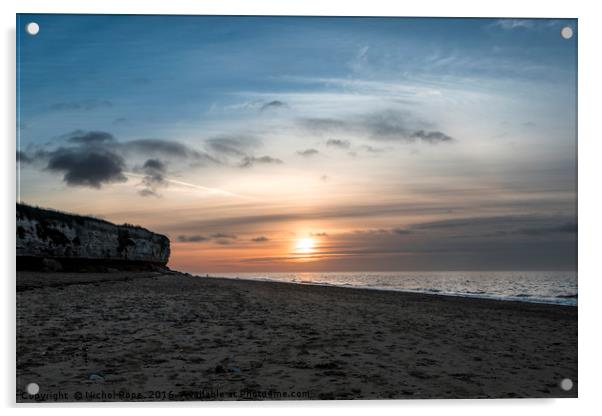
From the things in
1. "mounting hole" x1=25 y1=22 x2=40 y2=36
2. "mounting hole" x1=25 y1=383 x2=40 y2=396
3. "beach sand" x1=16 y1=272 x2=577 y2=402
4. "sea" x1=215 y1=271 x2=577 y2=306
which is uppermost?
"mounting hole" x1=25 y1=22 x2=40 y2=36

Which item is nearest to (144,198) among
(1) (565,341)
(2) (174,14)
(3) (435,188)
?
(2) (174,14)

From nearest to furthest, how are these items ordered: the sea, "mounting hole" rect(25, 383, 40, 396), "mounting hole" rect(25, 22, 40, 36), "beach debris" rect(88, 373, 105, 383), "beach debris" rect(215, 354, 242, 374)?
"beach debris" rect(88, 373, 105, 383)
"mounting hole" rect(25, 383, 40, 396)
"beach debris" rect(215, 354, 242, 374)
"mounting hole" rect(25, 22, 40, 36)
the sea

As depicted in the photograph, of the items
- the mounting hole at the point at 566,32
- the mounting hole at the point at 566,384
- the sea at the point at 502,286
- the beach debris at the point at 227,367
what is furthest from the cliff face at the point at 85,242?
the mounting hole at the point at 566,384

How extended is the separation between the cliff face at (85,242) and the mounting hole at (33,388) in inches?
701

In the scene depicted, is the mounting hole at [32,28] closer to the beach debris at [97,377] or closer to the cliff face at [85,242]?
the beach debris at [97,377]

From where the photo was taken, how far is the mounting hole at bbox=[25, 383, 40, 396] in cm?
639

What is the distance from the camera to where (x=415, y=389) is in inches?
248

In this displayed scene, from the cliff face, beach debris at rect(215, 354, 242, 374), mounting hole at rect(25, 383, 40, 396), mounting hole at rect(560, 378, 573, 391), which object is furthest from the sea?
the cliff face

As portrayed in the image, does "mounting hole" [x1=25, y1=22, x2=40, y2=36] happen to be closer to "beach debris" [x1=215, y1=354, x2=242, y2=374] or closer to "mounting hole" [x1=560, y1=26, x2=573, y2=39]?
"beach debris" [x1=215, y1=354, x2=242, y2=374]

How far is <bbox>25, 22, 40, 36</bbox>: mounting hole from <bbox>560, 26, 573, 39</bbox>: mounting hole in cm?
878

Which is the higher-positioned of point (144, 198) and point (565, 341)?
point (144, 198)

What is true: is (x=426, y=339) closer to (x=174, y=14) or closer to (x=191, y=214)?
(x=191, y=214)

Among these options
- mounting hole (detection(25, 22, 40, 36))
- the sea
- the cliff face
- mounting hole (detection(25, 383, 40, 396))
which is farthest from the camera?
the cliff face

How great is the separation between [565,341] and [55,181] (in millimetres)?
9193
